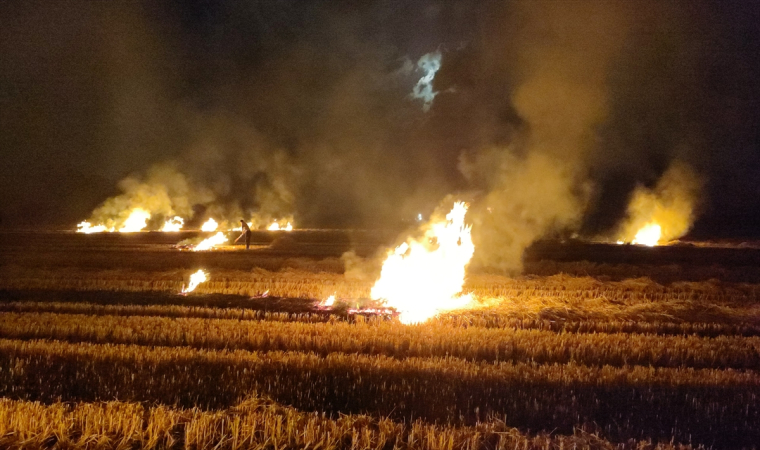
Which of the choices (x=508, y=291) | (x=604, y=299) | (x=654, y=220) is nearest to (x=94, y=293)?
(x=508, y=291)

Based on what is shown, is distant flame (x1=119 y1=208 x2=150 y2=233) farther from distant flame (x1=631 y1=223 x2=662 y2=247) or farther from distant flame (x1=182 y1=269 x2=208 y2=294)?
distant flame (x1=631 y1=223 x2=662 y2=247)

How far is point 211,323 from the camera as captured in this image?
12.6 m

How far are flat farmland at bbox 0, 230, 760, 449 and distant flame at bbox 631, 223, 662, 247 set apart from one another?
130ft

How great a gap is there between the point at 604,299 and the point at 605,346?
6.17m

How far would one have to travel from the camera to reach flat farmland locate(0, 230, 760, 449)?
252 inches

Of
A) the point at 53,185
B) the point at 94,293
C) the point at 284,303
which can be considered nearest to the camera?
the point at 284,303

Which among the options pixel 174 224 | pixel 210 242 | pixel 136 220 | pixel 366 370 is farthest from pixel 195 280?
pixel 174 224

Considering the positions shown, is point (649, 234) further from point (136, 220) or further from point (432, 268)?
point (136, 220)

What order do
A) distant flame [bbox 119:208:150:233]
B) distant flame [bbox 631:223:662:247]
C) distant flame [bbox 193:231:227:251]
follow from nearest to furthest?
distant flame [bbox 193:231:227:251] → distant flame [bbox 631:223:662:247] → distant flame [bbox 119:208:150:233]

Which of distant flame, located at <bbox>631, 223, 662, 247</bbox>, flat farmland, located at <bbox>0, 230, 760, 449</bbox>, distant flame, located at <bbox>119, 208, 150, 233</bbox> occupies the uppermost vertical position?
distant flame, located at <bbox>119, 208, 150, 233</bbox>

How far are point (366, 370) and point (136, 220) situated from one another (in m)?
67.6

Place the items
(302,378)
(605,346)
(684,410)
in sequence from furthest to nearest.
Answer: (605,346) < (302,378) < (684,410)

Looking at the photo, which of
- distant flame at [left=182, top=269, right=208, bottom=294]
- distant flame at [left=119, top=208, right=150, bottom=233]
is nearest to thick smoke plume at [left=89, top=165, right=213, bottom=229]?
distant flame at [left=119, top=208, right=150, bottom=233]

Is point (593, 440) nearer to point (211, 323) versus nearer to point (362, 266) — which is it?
point (211, 323)
